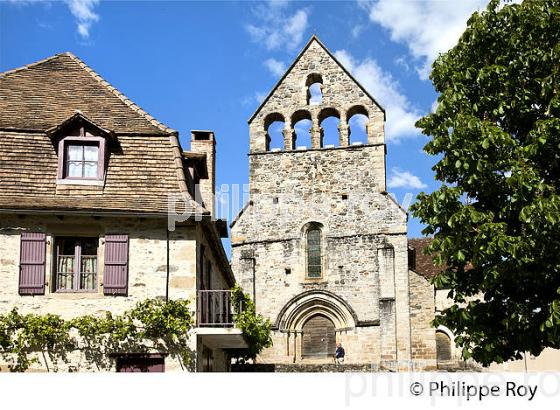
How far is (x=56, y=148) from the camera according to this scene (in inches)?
697

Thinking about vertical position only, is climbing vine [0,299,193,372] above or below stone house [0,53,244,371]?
below

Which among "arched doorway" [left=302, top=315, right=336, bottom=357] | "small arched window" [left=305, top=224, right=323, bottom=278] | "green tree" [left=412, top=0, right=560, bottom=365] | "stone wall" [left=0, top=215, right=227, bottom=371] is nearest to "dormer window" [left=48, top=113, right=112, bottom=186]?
"stone wall" [left=0, top=215, right=227, bottom=371]

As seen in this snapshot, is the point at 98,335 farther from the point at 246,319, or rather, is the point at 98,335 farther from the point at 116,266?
the point at 246,319

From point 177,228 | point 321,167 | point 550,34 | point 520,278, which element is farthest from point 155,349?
point 321,167

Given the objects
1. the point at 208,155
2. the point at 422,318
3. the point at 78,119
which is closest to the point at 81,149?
the point at 78,119

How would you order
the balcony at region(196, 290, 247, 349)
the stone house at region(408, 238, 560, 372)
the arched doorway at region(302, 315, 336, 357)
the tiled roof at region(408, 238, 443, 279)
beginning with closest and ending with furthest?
the balcony at region(196, 290, 247, 349), the stone house at region(408, 238, 560, 372), the arched doorway at region(302, 315, 336, 357), the tiled roof at region(408, 238, 443, 279)

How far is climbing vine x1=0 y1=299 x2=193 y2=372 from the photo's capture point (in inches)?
627

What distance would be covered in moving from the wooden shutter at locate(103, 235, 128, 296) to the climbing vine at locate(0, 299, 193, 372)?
48 cm

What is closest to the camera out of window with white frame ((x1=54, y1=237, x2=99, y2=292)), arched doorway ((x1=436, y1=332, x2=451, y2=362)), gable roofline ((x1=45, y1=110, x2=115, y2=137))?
window with white frame ((x1=54, y1=237, x2=99, y2=292))

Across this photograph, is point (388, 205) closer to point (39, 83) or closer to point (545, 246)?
point (39, 83)

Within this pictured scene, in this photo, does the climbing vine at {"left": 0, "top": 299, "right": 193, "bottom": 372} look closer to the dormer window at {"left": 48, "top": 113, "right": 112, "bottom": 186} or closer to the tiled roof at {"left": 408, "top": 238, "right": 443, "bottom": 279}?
the dormer window at {"left": 48, "top": 113, "right": 112, "bottom": 186}

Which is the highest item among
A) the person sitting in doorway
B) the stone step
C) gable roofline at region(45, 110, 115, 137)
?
gable roofline at region(45, 110, 115, 137)

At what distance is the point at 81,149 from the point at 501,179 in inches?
339

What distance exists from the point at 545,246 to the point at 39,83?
12.0 m
